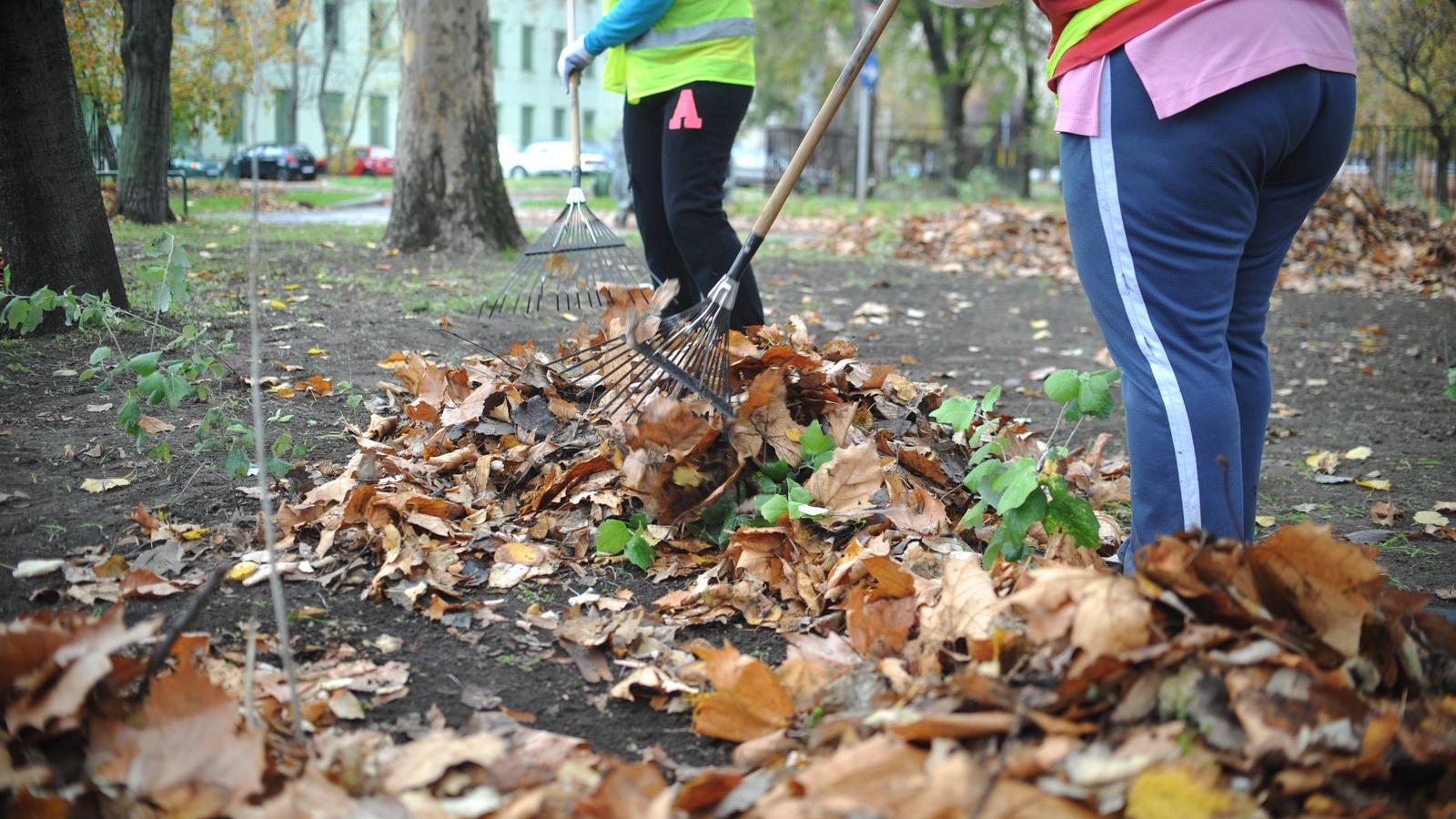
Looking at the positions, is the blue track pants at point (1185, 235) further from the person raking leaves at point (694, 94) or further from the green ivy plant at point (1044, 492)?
the person raking leaves at point (694, 94)

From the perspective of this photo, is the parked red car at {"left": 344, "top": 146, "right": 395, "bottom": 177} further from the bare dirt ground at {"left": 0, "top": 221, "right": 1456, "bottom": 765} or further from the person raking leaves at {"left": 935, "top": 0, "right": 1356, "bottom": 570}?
the person raking leaves at {"left": 935, "top": 0, "right": 1356, "bottom": 570}

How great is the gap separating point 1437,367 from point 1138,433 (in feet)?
14.0

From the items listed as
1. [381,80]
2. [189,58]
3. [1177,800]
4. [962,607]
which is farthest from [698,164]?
[381,80]

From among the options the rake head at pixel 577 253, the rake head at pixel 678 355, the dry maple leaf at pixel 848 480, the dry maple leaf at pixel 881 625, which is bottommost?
the dry maple leaf at pixel 881 625

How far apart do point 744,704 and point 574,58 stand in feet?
8.40

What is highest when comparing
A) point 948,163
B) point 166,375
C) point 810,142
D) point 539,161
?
point 539,161

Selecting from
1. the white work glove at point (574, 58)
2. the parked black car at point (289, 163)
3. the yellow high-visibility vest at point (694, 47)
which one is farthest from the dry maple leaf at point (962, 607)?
the parked black car at point (289, 163)

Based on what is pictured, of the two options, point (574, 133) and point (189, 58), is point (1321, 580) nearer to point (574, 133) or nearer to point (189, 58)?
point (574, 133)

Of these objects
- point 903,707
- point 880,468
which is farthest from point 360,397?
point 903,707

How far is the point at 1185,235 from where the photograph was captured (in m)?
1.76

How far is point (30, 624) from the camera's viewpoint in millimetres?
1486

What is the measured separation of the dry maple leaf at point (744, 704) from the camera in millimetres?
1616

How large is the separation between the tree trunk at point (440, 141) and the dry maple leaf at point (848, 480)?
17.4 feet

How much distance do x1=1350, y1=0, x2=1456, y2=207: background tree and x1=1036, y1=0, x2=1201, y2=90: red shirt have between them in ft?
37.6
